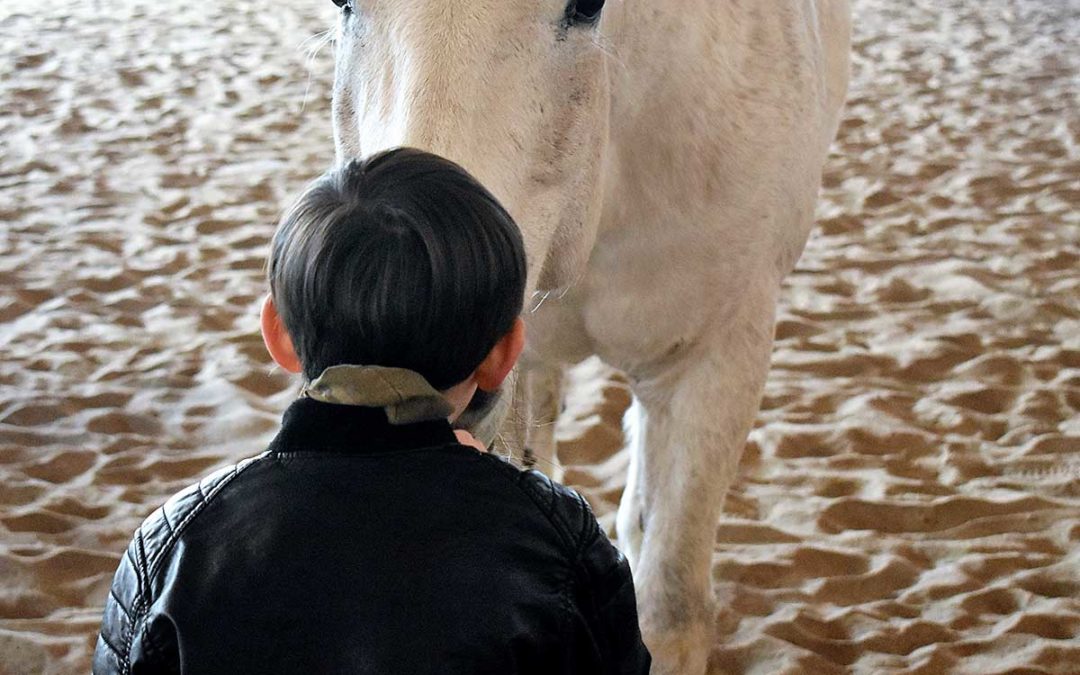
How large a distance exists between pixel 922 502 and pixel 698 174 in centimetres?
125

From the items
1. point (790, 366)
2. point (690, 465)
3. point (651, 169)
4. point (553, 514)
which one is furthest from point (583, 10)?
point (790, 366)

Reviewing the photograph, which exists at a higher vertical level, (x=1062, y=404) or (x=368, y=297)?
(x=368, y=297)

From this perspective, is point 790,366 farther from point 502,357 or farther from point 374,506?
point 374,506

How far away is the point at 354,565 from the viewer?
77cm

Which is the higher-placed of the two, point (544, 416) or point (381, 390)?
point (381, 390)

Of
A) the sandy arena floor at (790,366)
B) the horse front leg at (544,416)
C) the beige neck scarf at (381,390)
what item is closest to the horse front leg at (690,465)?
the sandy arena floor at (790,366)

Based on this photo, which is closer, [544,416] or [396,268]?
[396,268]

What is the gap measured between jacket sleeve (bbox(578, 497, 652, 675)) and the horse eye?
22.4 inches

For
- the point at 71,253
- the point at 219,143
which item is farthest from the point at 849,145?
the point at 71,253

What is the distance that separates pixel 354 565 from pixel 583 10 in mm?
687

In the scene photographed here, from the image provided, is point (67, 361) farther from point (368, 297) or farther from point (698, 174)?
point (368, 297)

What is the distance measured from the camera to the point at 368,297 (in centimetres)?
78

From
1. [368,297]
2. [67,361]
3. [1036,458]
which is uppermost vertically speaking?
[368,297]

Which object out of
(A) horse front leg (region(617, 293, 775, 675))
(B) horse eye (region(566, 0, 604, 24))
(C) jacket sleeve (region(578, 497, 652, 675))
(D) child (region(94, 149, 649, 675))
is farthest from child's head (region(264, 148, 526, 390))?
(A) horse front leg (region(617, 293, 775, 675))
